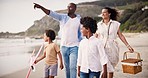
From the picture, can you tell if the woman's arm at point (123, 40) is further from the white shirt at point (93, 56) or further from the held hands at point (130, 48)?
the white shirt at point (93, 56)

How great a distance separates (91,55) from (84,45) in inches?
4.6

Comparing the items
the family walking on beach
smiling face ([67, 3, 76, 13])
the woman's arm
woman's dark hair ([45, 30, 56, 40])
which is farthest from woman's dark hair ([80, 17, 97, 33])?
woman's dark hair ([45, 30, 56, 40])

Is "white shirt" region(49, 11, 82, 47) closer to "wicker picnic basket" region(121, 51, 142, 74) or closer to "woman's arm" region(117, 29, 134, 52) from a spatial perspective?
"woman's arm" region(117, 29, 134, 52)

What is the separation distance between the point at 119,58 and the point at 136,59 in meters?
0.17

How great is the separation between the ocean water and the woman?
845 millimetres

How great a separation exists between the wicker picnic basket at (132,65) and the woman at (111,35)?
8 centimetres

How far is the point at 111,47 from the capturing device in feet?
8.86

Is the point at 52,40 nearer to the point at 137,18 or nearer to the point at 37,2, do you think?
the point at 37,2

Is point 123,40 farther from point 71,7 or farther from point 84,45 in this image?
point 71,7

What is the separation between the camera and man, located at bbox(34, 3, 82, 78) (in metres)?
2.87

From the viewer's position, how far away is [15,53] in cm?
335

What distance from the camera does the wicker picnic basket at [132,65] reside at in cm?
262

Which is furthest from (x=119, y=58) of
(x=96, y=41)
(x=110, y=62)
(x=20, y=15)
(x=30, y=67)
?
(x=20, y=15)

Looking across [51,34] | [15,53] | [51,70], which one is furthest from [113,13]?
[15,53]
